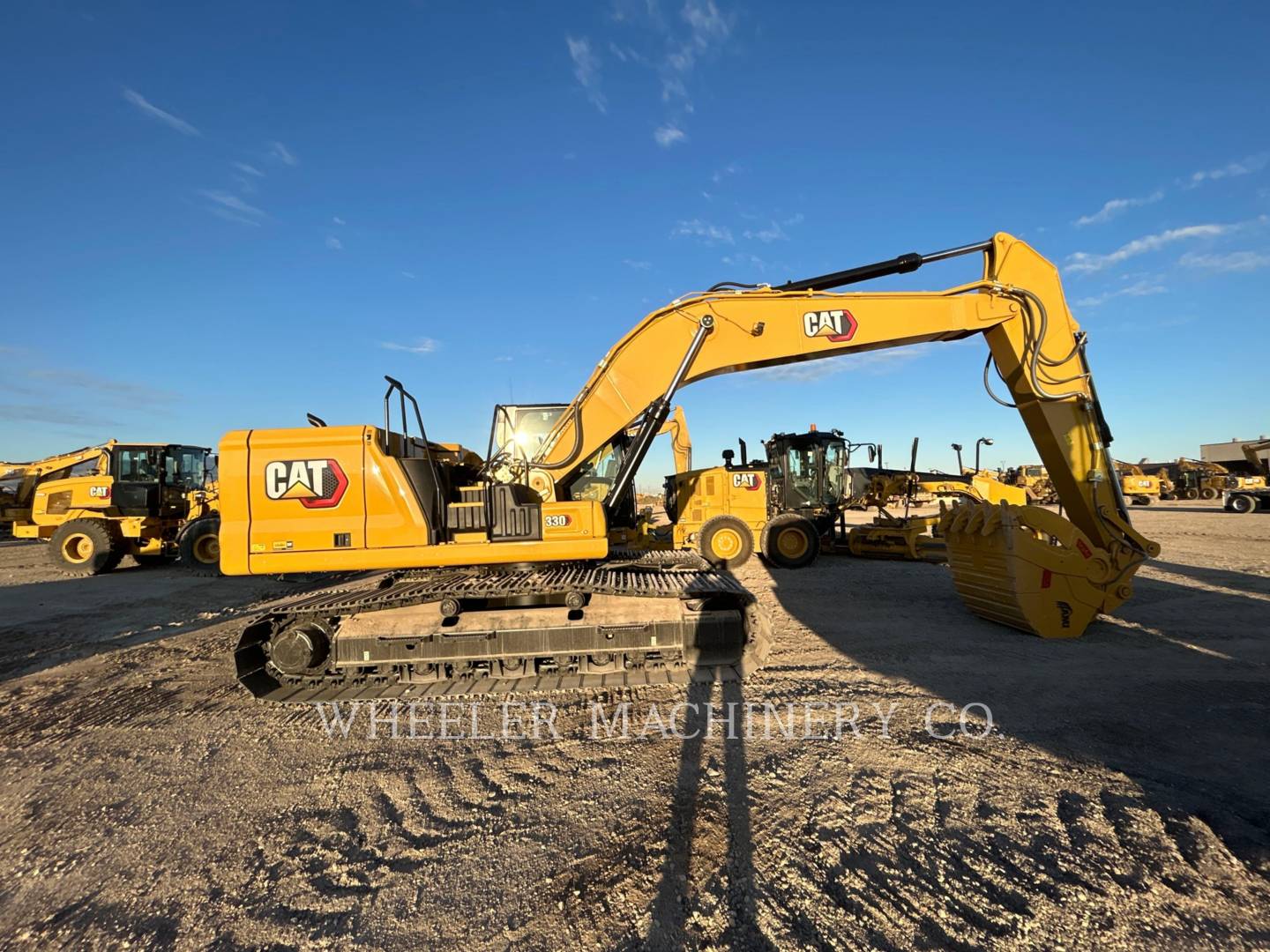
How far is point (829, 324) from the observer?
5.88 metres

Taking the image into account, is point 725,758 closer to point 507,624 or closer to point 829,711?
point 829,711

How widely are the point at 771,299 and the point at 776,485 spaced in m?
7.53

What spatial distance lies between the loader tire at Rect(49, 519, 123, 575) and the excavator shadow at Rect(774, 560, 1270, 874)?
48.9ft

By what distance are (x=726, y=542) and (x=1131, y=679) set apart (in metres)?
6.88

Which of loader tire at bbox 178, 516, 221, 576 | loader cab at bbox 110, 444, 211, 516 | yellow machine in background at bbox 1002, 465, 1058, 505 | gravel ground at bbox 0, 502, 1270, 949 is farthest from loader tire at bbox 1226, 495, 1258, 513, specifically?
loader cab at bbox 110, 444, 211, 516

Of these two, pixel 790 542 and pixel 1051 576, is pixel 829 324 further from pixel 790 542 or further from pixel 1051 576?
pixel 790 542

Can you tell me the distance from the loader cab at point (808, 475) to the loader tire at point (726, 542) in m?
1.78

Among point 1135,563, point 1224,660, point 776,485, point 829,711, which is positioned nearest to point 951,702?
point 829,711

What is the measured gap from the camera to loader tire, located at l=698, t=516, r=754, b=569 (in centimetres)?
1104

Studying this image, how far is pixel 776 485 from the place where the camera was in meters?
12.9

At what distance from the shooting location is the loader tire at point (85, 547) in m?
12.7

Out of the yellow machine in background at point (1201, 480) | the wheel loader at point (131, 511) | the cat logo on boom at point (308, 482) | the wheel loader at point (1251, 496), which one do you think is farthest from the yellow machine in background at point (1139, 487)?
the wheel loader at point (131, 511)

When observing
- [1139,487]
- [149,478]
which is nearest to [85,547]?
[149,478]

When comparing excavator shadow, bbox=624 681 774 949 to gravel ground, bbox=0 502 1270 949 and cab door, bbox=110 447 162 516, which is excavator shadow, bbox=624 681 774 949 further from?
cab door, bbox=110 447 162 516
